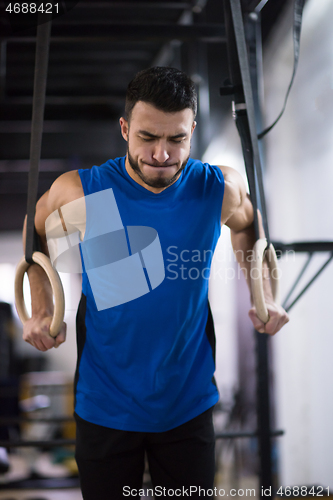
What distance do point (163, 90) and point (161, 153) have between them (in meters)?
0.14

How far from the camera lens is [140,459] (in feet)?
3.87

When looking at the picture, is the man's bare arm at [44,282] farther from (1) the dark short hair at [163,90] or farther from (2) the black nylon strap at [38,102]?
(1) the dark short hair at [163,90]

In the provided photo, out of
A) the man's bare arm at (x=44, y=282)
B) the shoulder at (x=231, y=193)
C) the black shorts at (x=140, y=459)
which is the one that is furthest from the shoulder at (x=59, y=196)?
the black shorts at (x=140, y=459)

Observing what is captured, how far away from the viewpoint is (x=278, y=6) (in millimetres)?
2164

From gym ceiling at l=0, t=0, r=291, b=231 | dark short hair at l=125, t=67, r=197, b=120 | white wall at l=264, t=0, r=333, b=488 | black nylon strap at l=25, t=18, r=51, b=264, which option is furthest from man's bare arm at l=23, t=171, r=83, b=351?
white wall at l=264, t=0, r=333, b=488

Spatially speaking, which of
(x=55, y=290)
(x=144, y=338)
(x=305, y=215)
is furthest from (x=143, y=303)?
(x=305, y=215)

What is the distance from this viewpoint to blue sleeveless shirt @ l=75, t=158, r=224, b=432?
3.74 ft

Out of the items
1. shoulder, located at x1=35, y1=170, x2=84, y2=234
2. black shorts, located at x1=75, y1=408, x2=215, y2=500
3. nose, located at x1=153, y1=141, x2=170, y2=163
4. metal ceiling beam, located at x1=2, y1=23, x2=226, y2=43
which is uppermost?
metal ceiling beam, located at x1=2, y1=23, x2=226, y2=43

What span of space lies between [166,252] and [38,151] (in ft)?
1.29

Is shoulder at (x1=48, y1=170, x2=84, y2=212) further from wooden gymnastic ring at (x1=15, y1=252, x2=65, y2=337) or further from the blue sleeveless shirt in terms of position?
wooden gymnastic ring at (x1=15, y1=252, x2=65, y2=337)

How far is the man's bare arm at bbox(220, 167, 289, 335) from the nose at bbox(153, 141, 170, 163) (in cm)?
26

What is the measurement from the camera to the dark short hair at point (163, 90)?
1005 mm

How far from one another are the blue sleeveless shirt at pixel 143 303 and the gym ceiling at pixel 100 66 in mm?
831

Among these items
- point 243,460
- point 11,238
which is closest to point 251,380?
point 243,460
